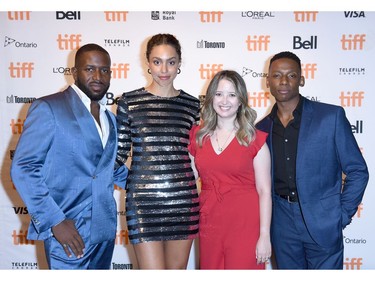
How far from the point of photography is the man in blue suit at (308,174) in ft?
7.84

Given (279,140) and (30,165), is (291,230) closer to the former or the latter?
(279,140)

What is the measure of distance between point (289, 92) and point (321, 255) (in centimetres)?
96

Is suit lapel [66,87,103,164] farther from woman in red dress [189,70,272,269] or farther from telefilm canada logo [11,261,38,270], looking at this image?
telefilm canada logo [11,261,38,270]

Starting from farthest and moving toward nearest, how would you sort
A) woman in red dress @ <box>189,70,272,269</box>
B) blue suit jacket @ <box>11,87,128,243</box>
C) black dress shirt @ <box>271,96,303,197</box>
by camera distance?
black dress shirt @ <box>271,96,303,197</box>, woman in red dress @ <box>189,70,272,269</box>, blue suit jacket @ <box>11,87,128,243</box>

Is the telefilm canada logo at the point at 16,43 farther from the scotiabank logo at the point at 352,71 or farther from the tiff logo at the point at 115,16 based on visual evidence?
the scotiabank logo at the point at 352,71

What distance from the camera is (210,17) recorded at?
12.3 feet

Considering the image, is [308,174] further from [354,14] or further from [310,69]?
[354,14]

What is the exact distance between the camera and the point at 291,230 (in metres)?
2.46

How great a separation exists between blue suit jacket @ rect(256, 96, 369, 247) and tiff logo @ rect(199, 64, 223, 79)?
144 cm

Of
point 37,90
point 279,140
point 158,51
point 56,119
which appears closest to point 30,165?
point 56,119

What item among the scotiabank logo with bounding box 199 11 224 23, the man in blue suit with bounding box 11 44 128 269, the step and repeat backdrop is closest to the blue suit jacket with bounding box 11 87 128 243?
the man in blue suit with bounding box 11 44 128 269

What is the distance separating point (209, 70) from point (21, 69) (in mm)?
1670

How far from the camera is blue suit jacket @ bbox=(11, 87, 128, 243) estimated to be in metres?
2.03

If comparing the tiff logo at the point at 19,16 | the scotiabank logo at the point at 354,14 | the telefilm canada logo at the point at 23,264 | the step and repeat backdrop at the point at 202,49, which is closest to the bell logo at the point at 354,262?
the step and repeat backdrop at the point at 202,49
